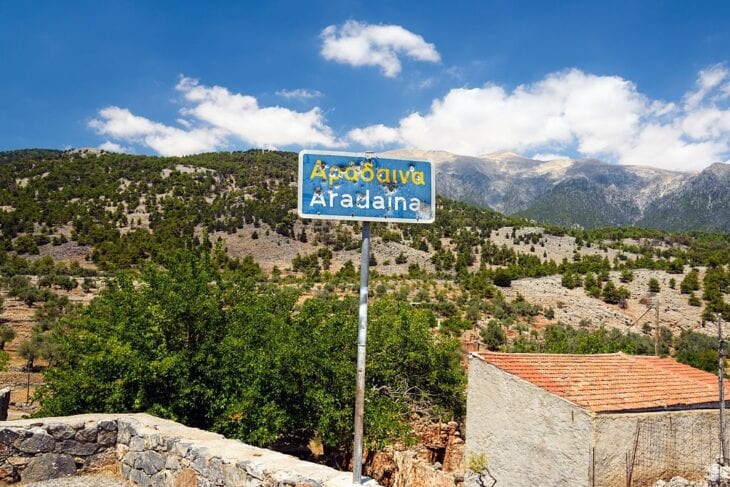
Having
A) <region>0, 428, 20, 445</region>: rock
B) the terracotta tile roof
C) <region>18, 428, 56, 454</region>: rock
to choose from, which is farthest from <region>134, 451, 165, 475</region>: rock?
the terracotta tile roof

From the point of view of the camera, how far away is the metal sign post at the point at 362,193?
4.14 metres

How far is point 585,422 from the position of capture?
920 centimetres

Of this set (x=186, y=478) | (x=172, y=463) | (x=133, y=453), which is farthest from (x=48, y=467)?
(x=186, y=478)

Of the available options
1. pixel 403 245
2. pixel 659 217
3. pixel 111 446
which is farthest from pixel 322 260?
pixel 659 217

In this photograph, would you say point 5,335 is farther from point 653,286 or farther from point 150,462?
point 653,286

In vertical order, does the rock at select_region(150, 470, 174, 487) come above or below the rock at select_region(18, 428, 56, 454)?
below

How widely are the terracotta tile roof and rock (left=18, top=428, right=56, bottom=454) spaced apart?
27.7ft

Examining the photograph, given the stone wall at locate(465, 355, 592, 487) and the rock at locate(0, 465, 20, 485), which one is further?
the stone wall at locate(465, 355, 592, 487)

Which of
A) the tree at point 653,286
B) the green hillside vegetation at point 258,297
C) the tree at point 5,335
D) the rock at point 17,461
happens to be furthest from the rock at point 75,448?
the tree at point 653,286

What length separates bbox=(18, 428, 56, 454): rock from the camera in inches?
234

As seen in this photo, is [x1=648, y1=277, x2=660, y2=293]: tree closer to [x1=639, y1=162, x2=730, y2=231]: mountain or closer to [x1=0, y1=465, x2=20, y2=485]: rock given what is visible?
[x1=0, y1=465, x2=20, y2=485]: rock

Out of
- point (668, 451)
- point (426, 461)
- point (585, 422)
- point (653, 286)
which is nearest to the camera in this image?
point (585, 422)

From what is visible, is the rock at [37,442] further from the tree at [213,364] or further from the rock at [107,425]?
the tree at [213,364]

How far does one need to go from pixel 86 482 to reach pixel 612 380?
1047 cm
